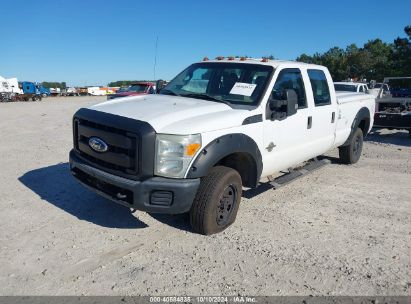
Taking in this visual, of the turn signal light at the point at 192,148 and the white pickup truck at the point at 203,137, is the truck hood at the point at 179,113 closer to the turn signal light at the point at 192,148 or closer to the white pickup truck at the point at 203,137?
the white pickup truck at the point at 203,137

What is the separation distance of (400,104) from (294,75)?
7.76m

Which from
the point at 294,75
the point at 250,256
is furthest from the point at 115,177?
the point at 294,75

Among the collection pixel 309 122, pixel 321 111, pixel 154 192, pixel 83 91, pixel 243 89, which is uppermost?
pixel 243 89

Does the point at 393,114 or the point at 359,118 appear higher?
the point at 359,118

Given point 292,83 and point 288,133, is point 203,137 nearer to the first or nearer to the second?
point 288,133

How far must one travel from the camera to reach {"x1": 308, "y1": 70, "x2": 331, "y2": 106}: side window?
5.75 metres

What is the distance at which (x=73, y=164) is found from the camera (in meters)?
4.41

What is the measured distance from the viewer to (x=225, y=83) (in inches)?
196

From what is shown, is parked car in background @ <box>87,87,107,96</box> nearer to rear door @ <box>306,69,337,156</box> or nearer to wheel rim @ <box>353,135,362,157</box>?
wheel rim @ <box>353,135,362,157</box>

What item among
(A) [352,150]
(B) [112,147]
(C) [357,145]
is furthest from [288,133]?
(C) [357,145]

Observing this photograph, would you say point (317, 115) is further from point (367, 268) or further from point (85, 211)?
point (85, 211)

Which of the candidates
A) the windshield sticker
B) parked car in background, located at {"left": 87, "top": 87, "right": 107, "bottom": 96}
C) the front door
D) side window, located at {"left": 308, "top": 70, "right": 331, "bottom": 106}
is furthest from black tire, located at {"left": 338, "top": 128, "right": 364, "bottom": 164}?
parked car in background, located at {"left": 87, "top": 87, "right": 107, "bottom": 96}

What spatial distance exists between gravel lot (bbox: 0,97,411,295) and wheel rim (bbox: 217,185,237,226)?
6.7 inches

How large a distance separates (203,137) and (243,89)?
4.15ft
